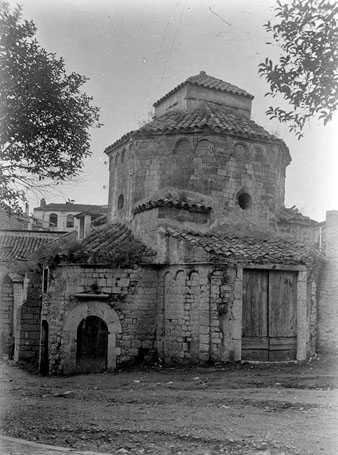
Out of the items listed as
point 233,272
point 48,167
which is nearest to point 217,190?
point 233,272

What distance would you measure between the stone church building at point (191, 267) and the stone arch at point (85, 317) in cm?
3

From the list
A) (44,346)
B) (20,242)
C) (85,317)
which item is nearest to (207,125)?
(85,317)

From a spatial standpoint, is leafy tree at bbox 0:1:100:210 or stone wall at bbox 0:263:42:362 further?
stone wall at bbox 0:263:42:362

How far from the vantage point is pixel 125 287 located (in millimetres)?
15383

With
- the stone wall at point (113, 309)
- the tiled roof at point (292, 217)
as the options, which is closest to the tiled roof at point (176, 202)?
the stone wall at point (113, 309)

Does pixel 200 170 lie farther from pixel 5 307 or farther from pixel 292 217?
pixel 5 307

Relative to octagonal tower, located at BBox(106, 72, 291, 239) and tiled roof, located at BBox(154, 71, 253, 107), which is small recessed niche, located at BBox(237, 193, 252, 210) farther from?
tiled roof, located at BBox(154, 71, 253, 107)

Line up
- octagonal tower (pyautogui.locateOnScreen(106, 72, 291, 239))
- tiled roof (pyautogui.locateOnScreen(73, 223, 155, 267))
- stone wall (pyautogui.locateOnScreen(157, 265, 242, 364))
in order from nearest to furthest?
stone wall (pyautogui.locateOnScreen(157, 265, 242, 364))
tiled roof (pyautogui.locateOnScreen(73, 223, 155, 267))
octagonal tower (pyautogui.locateOnScreen(106, 72, 291, 239))

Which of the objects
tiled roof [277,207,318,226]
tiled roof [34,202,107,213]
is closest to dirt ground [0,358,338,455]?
tiled roof [277,207,318,226]

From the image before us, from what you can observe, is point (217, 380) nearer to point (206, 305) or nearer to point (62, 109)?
point (206, 305)

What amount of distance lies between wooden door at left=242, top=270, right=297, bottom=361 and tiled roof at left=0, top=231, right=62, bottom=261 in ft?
60.8

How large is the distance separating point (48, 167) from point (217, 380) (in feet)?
20.6

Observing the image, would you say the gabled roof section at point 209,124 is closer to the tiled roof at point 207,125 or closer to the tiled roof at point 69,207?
the tiled roof at point 207,125

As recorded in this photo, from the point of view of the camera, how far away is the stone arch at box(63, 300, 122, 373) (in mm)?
15047
